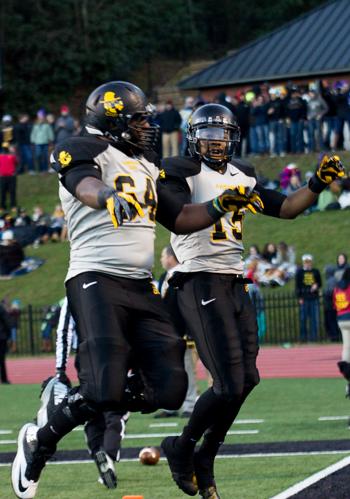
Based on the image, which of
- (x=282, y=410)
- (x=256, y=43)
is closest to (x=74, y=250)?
(x=282, y=410)

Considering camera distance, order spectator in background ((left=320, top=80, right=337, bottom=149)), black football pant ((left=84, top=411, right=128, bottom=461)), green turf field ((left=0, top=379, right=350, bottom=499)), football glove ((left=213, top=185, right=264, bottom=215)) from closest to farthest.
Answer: football glove ((left=213, top=185, right=264, bottom=215)) → green turf field ((left=0, top=379, right=350, bottom=499)) → black football pant ((left=84, top=411, right=128, bottom=461)) → spectator in background ((left=320, top=80, right=337, bottom=149))

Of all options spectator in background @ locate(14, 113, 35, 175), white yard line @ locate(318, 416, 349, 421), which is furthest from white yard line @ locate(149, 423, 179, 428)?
spectator in background @ locate(14, 113, 35, 175)

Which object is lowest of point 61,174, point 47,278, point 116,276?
point 47,278

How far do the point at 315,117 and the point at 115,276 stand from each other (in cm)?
2207

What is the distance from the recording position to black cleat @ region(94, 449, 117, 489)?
26.8 feet

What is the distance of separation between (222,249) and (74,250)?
107cm

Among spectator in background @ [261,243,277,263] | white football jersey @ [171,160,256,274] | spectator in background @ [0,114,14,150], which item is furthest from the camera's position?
spectator in background @ [0,114,14,150]

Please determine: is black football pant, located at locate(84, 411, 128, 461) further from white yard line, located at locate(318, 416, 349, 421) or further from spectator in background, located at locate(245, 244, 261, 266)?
spectator in background, located at locate(245, 244, 261, 266)

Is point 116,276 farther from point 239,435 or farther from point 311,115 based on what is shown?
point 311,115

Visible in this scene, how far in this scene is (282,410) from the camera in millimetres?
12930

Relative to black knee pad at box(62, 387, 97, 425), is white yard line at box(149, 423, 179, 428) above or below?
below

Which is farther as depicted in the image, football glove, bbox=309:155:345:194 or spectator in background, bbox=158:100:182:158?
spectator in background, bbox=158:100:182:158

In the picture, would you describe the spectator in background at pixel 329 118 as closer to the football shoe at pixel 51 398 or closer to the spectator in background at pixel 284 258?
the spectator in background at pixel 284 258

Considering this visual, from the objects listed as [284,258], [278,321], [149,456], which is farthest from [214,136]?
[284,258]
